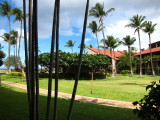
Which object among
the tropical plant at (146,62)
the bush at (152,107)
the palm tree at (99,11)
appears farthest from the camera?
the tropical plant at (146,62)

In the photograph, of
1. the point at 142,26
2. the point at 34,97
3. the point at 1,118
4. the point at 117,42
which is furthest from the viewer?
the point at 117,42

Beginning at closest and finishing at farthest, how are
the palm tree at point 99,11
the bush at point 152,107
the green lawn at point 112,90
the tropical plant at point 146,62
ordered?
the bush at point 152,107, the green lawn at point 112,90, the palm tree at point 99,11, the tropical plant at point 146,62

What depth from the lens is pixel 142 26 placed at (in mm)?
33219

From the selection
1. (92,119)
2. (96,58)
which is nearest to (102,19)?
(96,58)

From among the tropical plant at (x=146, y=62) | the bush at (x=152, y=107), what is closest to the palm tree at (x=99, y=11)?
the tropical plant at (x=146, y=62)

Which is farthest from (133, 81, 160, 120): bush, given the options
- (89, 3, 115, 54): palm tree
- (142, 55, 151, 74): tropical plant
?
(142, 55, 151, 74): tropical plant

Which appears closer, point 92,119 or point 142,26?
point 92,119

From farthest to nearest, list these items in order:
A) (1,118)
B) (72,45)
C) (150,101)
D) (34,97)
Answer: (72,45) → (1,118) → (150,101) → (34,97)

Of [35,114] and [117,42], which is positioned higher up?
[117,42]

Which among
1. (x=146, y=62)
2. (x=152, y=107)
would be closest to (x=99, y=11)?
(x=146, y=62)

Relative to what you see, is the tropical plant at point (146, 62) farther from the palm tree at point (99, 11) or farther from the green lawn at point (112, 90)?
the green lawn at point (112, 90)

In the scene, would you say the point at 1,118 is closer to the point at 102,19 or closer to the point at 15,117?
the point at 15,117

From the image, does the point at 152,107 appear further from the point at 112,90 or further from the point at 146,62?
the point at 146,62

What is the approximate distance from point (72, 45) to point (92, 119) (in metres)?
52.6
